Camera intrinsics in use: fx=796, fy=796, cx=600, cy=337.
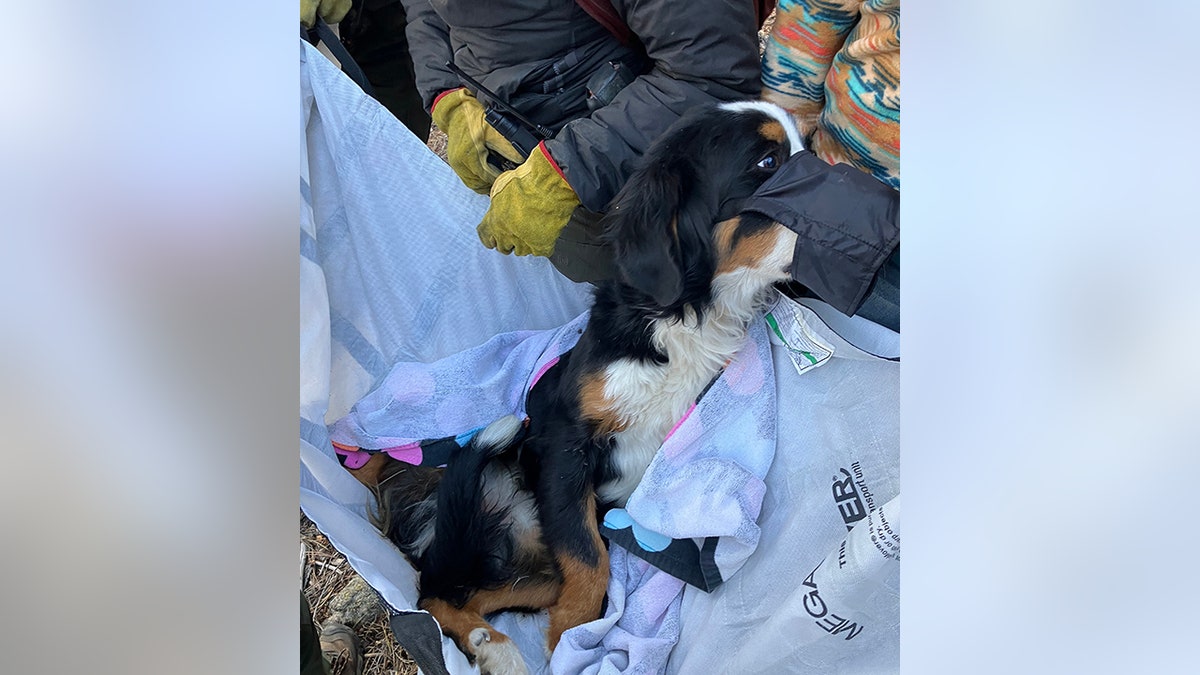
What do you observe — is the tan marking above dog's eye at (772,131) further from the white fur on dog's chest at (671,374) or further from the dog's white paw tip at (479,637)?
the dog's white paw tip at (479,637)

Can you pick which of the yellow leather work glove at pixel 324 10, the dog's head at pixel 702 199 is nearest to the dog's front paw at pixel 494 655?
the dog's head at pixel 702 199

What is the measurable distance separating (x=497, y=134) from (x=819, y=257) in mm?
1364

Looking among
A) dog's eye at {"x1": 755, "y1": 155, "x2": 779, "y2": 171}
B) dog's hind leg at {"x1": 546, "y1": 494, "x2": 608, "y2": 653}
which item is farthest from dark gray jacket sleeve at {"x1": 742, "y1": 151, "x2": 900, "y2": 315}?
dog's hind leg at {"x1": 546, "y1": 494, "x2": 608, "y2": 653}

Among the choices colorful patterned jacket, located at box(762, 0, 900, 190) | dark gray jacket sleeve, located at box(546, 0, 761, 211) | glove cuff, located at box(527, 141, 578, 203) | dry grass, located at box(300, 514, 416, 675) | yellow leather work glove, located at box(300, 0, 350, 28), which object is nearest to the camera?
colorful patterned jacket, located at box(762, 0, 900, 190)

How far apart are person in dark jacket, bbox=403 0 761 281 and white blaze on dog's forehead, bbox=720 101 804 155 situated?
2.7 inches

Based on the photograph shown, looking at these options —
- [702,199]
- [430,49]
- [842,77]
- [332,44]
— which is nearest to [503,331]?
[430,49]

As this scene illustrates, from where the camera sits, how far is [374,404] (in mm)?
2785

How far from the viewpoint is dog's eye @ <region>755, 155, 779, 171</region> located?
210 cm

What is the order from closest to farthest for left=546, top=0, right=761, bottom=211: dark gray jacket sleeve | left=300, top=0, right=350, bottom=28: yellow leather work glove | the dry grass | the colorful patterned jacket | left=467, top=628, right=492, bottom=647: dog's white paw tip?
the colorful patterned jacket < left=546, top=0, right=761, bottom=211: dark gray jacket sleeve < left=467, top=628, right=492, bottom=647: dog's white paw tip < the dry grass < left=300, top=0, right=350, bottom=28: yellow leather work glove

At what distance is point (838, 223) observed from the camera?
158 cm

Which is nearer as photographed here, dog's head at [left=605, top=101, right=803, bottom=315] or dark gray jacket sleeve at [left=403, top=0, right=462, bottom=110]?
dog's head at [left=605, top=101, right=803, bottom=315]

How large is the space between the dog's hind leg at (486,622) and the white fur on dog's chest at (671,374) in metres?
0.58

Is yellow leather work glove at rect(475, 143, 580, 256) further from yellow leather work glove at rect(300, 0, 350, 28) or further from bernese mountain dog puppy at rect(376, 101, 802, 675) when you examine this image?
yellow leather work glove at rect(300, 0, 350, 28)

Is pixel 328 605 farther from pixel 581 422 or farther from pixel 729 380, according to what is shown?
pixel 729 380
